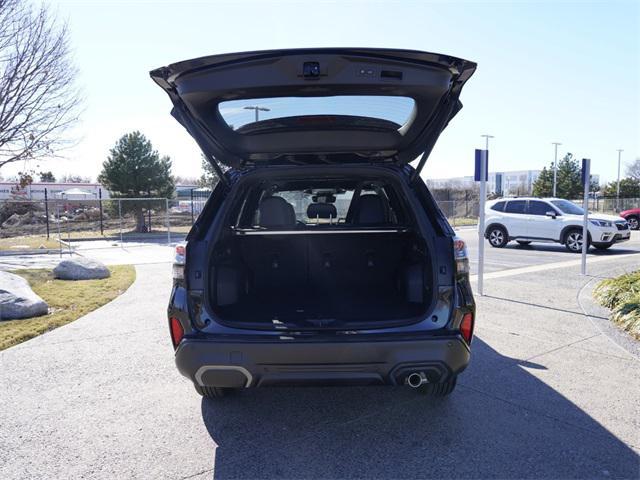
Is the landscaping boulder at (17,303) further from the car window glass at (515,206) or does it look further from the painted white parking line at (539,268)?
the car window glass at (515,206)

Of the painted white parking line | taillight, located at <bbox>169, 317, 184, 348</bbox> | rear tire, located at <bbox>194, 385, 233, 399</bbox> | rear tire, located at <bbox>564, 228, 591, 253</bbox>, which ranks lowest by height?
the painted white parking line

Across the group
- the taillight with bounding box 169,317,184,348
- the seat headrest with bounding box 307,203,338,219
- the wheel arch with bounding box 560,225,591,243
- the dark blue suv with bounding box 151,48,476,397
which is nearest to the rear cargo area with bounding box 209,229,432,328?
the dark blue suv with bounding box 151,48,476,397

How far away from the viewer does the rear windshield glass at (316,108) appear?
3.09 m

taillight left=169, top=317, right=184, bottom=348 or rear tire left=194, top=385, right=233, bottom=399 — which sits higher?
taillight left=169, top=317, right=184, bottom=348

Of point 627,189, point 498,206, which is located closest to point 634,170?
point 627,189

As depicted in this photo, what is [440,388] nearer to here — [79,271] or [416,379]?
[416,379]

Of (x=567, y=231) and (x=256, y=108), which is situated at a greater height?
(x=256, y=108)

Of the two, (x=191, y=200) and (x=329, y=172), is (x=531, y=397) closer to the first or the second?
(x=329, y=172)

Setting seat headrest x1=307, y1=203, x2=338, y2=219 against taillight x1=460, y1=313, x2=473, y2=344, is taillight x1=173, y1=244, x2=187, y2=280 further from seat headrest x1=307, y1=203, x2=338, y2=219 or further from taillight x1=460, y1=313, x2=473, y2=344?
seat headrest x1=307, y1=203, x2=338, y2=219

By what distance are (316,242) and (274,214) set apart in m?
0.45

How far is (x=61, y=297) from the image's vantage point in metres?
7.54

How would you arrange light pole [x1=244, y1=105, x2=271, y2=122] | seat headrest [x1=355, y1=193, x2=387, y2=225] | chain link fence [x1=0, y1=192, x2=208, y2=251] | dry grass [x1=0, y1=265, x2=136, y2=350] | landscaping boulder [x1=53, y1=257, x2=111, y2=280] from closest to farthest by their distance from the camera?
light pole [x1=244, y1=105, x2=271, y2=122]
seat headrest [x1=355, y1=193, x2=387, y2=225]
dry grass [x1=0, y1=265, x2=136, y2=350]
landscaping boulder [x1=53, y1=257, x2=111, y2=280]
chain link fence [x1=0, y1=192, x2=208, y2=251]

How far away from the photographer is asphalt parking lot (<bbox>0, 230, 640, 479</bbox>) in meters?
2.80

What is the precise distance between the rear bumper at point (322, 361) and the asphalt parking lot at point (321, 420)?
0.49m
